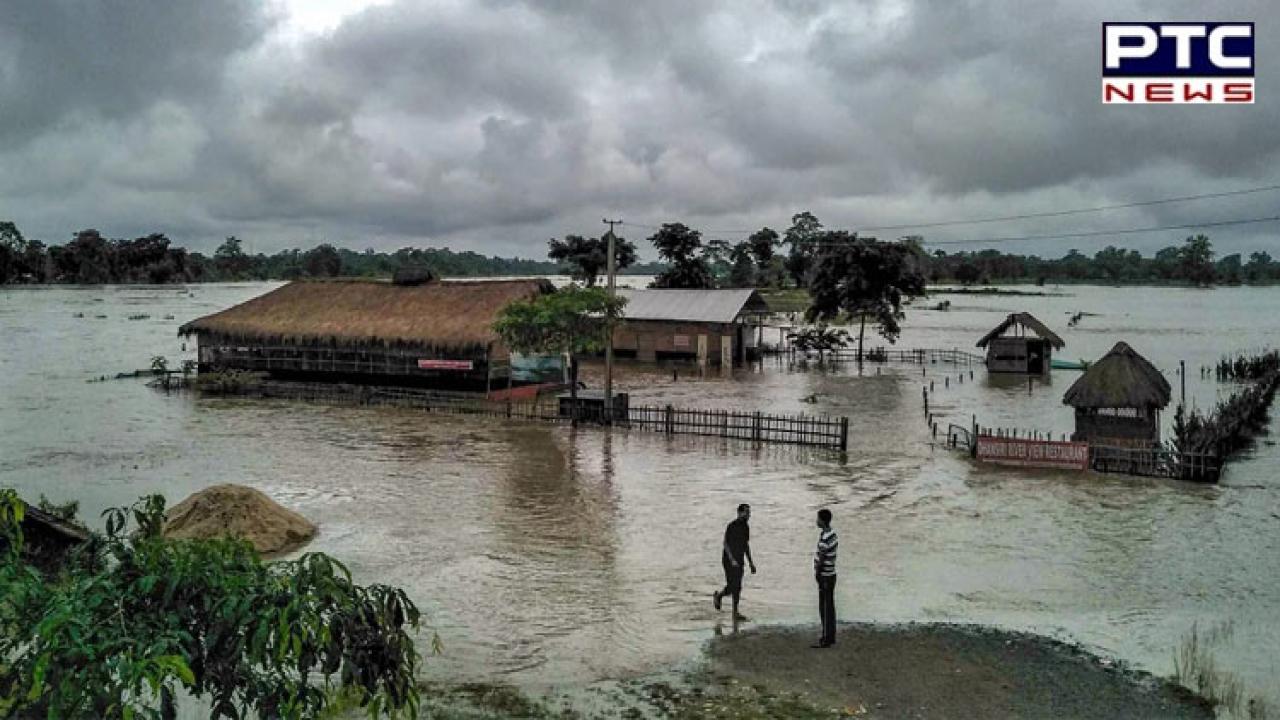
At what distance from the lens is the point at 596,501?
19.6 m

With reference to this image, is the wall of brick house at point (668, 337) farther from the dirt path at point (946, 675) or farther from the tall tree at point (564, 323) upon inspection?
the dirt path at point (946, 675)

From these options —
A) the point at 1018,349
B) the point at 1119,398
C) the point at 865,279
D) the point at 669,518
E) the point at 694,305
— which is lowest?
the point at 669,518

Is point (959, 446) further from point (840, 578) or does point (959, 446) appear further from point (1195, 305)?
point (1195, 305)

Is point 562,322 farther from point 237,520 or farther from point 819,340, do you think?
point 819,340

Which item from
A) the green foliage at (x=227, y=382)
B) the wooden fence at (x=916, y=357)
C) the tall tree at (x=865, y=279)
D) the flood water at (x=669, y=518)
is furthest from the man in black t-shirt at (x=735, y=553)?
the wooden fence at (x=916, y=357)

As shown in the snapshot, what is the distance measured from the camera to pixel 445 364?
34.8 m

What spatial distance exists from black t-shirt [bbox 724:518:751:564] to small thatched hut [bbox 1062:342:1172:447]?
1406 cm

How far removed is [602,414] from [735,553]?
1651cm

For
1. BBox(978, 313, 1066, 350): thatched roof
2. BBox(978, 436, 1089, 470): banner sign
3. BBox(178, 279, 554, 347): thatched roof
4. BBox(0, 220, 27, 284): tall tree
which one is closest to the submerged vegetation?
BBox(978, 436, 1089, 470): banner sign

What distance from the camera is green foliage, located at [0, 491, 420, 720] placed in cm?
530

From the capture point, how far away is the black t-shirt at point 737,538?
485 inches

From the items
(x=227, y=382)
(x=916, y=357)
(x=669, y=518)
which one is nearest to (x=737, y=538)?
(x=669, y=518)

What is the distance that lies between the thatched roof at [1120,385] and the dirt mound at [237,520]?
1802 centimetres

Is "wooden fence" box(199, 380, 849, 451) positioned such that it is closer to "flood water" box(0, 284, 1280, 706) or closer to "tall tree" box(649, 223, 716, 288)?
"flood water" box(0, 284, 1280, 706)
